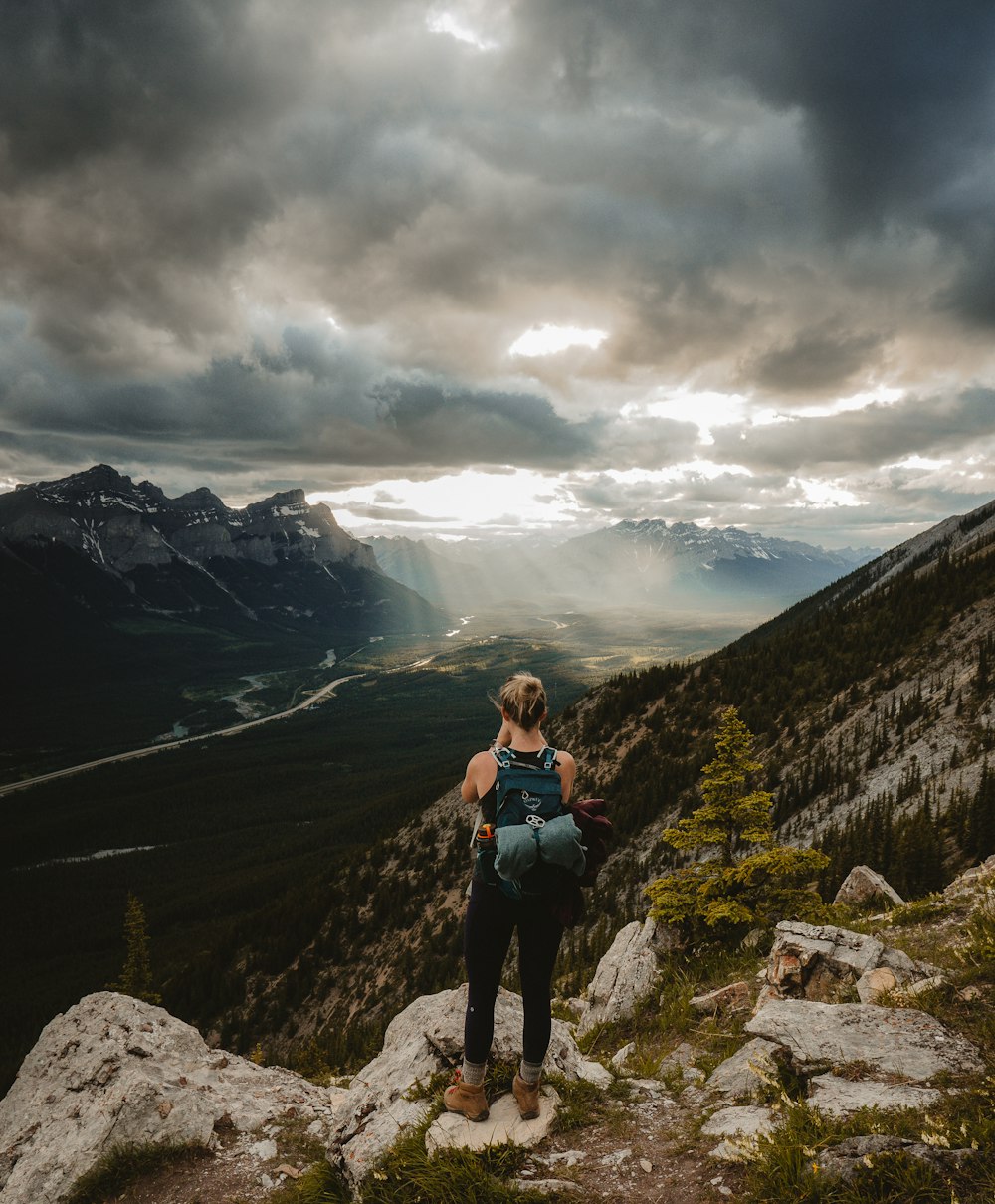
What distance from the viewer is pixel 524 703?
612cm

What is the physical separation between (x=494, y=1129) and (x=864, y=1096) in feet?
13.3

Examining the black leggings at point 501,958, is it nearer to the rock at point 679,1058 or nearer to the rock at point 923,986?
the rock at point 679,1058

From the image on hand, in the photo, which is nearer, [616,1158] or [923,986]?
[616,1158]

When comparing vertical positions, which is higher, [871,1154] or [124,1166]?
[871,1154]

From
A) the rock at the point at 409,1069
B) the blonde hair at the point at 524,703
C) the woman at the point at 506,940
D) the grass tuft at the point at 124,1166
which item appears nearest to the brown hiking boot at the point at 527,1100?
the woman at the point at 506,940

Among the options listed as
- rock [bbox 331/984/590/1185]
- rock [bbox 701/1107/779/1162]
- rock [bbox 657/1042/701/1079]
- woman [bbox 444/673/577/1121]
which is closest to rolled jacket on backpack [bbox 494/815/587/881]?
woman [bbox 444/673/577/1121]

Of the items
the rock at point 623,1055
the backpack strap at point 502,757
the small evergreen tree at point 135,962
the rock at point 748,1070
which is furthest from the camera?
the small evergreen tree at point 135,962

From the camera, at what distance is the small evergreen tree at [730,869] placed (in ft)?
49.2

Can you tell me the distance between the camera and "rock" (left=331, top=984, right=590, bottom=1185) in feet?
21.2

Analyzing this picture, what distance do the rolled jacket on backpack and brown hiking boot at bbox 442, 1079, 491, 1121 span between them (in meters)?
2.98

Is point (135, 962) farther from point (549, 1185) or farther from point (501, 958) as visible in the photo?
point (549, 1185)

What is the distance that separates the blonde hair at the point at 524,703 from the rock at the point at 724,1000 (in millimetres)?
8644

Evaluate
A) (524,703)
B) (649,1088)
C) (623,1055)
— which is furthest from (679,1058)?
(524,703)

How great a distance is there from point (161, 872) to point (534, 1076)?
187 m
